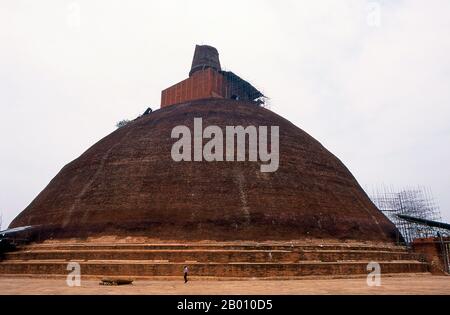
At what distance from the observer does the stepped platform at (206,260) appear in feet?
47.3

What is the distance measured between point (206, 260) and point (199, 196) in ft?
11.1

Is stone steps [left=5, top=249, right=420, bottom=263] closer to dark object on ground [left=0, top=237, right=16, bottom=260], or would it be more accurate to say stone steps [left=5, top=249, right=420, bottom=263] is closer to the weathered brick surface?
dark object on ground [left=0, top=237, right=16, bottom=260]

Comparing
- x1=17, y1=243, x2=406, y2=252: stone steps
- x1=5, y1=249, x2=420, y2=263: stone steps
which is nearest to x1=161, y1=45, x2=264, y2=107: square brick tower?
x1=17, y1=243, x2=406, y2=252: stone steps

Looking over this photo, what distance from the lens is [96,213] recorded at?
1739cm

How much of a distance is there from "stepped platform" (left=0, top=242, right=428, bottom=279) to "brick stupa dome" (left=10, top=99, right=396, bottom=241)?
589 mm

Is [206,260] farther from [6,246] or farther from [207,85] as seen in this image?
[207,85]

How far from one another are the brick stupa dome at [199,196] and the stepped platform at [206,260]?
1.93 ft

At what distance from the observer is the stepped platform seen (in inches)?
567

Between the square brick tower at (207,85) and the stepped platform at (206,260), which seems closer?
the stepped platform at (206,260)

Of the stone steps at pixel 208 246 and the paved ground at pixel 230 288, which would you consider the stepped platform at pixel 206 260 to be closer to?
the stone steps at pixel 208 246

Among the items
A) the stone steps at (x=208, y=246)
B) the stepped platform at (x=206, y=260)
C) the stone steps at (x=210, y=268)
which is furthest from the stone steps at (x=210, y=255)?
the stone steps at (x=210, y=268)

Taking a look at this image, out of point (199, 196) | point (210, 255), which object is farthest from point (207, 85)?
point (210, 255)

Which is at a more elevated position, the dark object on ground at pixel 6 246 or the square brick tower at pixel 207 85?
the square brick tower at pixel 207 85

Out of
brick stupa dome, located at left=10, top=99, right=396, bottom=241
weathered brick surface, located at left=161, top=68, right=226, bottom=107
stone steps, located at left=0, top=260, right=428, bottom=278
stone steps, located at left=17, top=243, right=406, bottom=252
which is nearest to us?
stone steps, located at left=0, top=260, right=428, bottom=278
